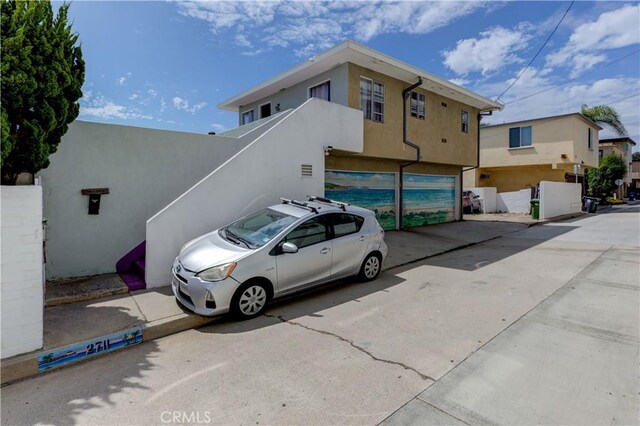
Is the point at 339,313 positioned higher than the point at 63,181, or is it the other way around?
the point at 63,181

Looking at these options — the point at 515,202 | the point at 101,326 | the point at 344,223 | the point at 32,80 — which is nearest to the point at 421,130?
the point at 344,223

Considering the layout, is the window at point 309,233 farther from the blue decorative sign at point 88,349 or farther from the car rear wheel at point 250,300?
the blue decorative sign at point 88,349

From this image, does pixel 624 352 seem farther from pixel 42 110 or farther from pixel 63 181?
pixel 63 181

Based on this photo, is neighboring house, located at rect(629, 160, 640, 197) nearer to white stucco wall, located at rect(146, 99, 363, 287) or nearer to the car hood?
white stucco wall, located at rect(146, 99, 363, 287)

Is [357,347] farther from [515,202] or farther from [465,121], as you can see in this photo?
[515,202]

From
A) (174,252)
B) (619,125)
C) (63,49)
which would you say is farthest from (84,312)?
(619,125)

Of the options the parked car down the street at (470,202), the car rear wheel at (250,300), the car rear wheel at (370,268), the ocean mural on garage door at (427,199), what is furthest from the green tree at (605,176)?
the car rear wheel at (250,300)

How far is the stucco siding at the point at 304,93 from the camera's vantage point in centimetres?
1019

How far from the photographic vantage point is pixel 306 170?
329 inches

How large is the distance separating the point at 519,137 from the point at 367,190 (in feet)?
57.5

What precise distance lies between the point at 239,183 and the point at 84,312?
11.5ft

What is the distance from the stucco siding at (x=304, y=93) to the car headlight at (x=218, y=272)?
7.12 meters

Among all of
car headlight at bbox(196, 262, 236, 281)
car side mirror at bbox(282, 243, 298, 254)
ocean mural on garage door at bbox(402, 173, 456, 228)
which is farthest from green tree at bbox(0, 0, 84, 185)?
ocean mural on garage door at bbox(402, 173, 456, 228)

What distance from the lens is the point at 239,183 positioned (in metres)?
7.00
